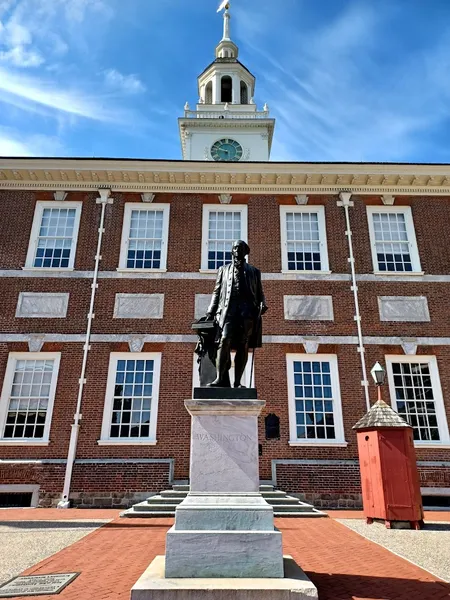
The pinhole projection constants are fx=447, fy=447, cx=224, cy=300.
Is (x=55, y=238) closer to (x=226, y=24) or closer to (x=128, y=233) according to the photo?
(x=128, y=233)

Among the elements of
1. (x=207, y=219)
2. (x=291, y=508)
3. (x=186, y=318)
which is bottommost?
(x=291, y=508)

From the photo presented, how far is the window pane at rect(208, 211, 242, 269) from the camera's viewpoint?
14.8 meters

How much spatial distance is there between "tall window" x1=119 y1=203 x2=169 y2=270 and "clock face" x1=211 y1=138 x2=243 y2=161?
10762mm

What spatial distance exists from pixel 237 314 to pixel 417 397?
31.6 feet

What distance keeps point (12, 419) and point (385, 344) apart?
441 inches

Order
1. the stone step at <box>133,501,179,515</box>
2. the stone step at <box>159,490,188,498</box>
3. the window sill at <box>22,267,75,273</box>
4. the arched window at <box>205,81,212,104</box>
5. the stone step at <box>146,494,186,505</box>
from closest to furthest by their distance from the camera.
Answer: the stone step at <box>133,501,179,515</box>
the stone step at <box>146,494,186,505</box>
the stone step at <box>159,490,188,498</box>
the window sill at <box>22,267,75,273</box>
the arched window at <box>205,81,212,104</box>

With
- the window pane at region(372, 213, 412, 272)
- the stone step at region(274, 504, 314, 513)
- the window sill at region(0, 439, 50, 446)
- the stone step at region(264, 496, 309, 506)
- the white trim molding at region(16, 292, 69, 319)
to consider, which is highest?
the window pane at region(372, 213, 412, 272)

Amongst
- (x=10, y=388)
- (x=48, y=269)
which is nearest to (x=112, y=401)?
(x=10, y=388)

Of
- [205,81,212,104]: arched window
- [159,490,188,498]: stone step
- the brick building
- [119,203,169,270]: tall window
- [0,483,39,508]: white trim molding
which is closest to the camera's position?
[159,490,188,498]: stone step

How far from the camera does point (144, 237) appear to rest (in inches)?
592

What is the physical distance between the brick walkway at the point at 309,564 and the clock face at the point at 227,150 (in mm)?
20509

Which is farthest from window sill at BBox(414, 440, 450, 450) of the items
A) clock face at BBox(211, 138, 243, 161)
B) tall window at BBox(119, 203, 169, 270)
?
clock face at BBox(211, 138, 243, 161)

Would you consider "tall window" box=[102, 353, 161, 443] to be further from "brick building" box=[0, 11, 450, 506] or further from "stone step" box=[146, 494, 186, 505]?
"stone step" box=[146, 494, 186, 505]

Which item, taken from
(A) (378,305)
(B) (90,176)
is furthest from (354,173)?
(B) (90,176)
